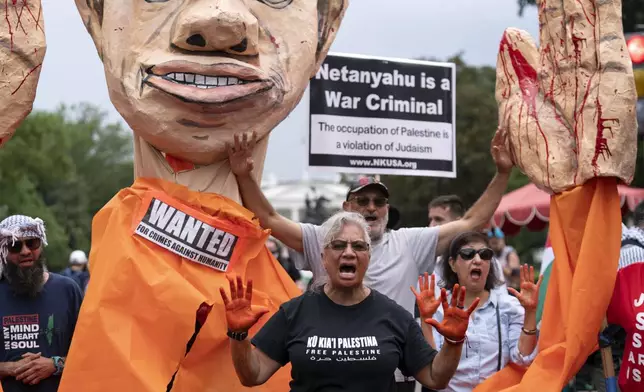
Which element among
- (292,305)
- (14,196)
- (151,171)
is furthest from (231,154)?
(14,196)

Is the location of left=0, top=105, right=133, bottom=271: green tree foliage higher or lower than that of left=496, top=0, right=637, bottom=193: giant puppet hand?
higher

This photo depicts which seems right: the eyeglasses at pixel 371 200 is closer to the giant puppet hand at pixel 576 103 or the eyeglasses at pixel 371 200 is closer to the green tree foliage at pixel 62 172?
the giant puppet hand at pixel 576 103

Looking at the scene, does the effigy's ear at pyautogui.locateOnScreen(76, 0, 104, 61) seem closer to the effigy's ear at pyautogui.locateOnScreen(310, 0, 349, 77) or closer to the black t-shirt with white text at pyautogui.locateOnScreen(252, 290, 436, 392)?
the effigy's ear at pyautogui.locateOnScreen(310, 0, 349, 77)

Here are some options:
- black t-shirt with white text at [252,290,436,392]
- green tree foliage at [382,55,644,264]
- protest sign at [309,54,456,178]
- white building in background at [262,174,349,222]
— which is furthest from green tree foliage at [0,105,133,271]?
black t-shirt with white text at [252,290,436,392]

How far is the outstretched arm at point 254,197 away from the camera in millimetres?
4598

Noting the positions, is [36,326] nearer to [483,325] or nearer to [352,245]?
[352,245]

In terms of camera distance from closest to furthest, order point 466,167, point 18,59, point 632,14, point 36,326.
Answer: point 18,59 < point 36,326 < point 632,14 < point 466,167

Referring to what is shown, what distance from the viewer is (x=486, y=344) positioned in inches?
189

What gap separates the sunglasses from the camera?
510 cm

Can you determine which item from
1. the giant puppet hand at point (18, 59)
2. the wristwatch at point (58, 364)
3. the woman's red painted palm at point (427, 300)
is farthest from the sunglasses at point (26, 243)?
the woman's red painted palm at point (427, 300)

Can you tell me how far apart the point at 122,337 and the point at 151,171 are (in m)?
0.82

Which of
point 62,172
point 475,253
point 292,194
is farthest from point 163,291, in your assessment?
point 292,194

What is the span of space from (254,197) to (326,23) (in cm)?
94

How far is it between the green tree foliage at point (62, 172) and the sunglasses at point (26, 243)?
24.5 m
